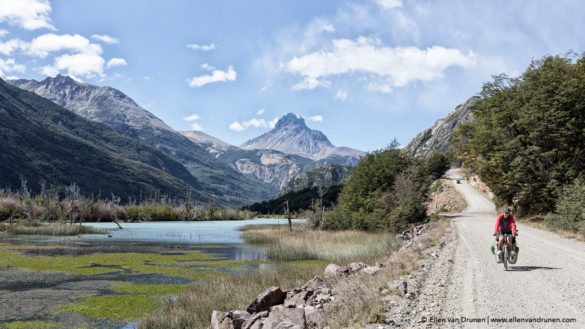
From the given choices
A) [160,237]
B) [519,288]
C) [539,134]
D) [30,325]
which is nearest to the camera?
[519,288]

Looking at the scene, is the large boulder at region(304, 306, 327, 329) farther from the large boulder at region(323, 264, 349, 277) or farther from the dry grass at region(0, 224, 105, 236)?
the dry grass at region(0, 224, 105, 236)

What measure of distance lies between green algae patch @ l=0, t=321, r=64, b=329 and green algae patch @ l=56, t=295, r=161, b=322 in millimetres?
1639

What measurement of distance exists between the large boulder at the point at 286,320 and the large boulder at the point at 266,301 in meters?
3.02

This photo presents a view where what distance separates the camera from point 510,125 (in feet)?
158

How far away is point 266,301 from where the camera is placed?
56.2ft

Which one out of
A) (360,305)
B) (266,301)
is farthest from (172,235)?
(360,305)

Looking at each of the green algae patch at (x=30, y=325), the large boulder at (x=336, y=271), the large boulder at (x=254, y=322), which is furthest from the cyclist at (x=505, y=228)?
the green algae patch at (x=30, y=325)

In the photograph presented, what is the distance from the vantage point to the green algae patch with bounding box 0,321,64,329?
1712cm

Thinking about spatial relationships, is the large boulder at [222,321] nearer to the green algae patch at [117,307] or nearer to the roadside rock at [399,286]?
the roadside rock at [399,286]

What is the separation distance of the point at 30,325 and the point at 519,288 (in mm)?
18001

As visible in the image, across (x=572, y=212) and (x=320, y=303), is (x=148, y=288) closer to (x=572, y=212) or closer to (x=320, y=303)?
(x=320, y=303)

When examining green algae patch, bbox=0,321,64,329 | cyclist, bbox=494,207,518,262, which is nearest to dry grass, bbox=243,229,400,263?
cyclist, bbox=494,207,518,262

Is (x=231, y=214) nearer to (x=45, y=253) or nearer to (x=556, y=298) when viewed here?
(x=45, y=253)

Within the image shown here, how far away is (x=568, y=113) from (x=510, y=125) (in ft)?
19.0
